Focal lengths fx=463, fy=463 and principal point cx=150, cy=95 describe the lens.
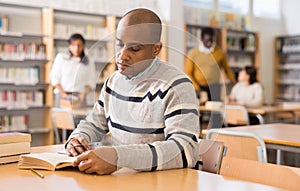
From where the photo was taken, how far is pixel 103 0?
6.74 m

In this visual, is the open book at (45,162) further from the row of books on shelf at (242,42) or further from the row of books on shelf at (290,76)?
the row of books on shelf at (290,76)

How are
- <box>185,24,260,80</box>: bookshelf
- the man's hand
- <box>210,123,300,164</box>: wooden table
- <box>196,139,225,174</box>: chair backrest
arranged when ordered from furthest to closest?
<box>185,24,260,80</box>: bookshelf, <box>210,123,300,164</box>: wooden table, <box>196,139,225,174</box>: chair backrest, the man's hand

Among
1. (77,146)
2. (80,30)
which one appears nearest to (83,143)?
(77,146)

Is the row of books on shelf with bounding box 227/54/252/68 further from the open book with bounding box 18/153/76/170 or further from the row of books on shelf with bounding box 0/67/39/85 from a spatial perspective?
the open book with bounding box 18/153/76/170

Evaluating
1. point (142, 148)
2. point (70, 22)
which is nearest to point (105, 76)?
point (142, 148)

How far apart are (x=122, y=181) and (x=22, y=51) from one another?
194 inches

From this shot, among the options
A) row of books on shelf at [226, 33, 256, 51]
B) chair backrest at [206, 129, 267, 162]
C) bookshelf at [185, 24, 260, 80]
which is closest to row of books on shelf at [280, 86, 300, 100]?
bookshelf at [185, 24, 260, 80]

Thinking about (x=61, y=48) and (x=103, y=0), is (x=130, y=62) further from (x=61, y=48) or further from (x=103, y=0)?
(x=103, y=0)

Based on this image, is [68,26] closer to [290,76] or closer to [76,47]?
[76,47]

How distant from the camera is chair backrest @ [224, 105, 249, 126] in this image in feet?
14.5

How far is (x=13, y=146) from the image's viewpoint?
1710mm

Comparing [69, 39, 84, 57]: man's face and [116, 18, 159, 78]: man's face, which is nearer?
[116, 18, 159, 78]: man's face

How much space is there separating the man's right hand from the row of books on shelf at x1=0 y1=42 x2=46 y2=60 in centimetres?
444

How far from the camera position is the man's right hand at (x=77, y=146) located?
1600 millimetres
